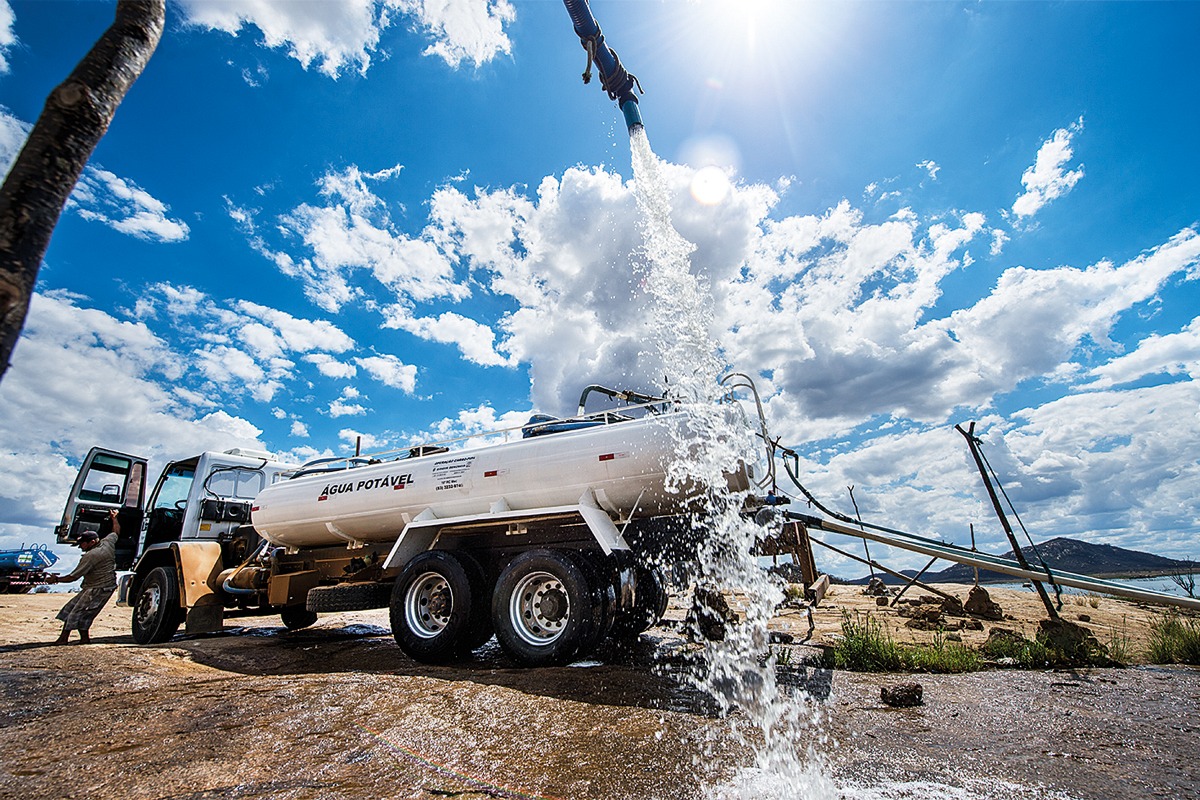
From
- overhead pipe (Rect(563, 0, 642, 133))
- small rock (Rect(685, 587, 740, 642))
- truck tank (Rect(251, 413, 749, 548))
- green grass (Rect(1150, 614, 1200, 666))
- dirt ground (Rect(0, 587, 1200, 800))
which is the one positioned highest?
overhead pipe (Rect(563, 0, 642, 133))

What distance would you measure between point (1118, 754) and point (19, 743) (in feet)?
24.3

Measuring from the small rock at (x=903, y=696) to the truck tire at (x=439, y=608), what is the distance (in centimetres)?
448

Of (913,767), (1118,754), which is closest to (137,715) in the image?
(913,767)

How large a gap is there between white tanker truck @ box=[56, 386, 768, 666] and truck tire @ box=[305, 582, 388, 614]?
19 millimetres

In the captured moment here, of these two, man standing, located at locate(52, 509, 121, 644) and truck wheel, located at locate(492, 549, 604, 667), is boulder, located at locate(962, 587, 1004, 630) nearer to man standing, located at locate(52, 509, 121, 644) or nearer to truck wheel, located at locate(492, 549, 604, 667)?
truck wheel, located at locate(492, 549, 604, 667)

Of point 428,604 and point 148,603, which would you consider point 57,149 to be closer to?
point 428,604

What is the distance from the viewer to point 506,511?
7242 mm

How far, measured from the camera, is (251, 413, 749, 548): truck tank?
662cm

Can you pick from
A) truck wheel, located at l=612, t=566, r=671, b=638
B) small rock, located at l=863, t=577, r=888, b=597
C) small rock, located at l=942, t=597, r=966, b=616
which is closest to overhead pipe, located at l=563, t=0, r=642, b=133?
truck wheel, located at l=612, t=566, r=671, b=638

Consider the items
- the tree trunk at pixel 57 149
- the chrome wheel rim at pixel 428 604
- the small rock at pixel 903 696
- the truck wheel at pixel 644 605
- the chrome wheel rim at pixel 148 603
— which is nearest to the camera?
the tree trunk at pixel 57 149

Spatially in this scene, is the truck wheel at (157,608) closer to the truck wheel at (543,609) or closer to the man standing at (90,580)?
the man standing at (90,580)

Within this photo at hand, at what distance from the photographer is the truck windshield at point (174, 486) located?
10.7 meters

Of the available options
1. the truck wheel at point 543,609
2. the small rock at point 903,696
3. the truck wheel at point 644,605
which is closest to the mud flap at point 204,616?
the truck wheel at point 543,609

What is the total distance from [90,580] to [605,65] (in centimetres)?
1261
